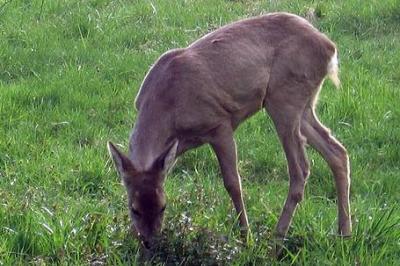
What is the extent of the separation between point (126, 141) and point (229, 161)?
183 centimetres

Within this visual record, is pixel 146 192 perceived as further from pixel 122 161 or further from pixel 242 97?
pixel 242 97

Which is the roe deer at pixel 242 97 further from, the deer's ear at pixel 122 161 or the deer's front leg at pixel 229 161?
the deer's ear at pixel 122 161

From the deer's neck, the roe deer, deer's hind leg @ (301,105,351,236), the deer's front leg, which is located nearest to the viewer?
the deer's neck

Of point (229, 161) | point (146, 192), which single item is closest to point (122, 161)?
point (146, 192)

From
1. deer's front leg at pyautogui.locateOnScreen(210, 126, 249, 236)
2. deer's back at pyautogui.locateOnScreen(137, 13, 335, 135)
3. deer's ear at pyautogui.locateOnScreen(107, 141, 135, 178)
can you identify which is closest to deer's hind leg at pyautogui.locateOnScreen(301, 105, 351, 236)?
deer's back at pyautogui.locateOnScreen(137, 13, 335, 135)

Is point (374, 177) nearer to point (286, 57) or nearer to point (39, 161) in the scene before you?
point (286, 57)

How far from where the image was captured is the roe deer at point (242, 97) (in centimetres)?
643

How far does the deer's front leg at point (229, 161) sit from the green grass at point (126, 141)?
152mm

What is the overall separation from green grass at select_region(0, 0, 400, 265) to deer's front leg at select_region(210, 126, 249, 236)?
0.50 ft

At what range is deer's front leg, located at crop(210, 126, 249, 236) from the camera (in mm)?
6574

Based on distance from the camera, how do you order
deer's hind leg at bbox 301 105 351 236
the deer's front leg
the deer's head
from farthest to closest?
1. deer's hind leg at bbox 301 105 351 236
2. the deer's front leg
3. the deer's head

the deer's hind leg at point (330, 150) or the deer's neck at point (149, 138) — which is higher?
the deer's neck at point (149, 138)

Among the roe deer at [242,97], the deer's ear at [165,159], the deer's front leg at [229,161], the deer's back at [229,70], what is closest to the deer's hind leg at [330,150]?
the roe deer at [242,97]

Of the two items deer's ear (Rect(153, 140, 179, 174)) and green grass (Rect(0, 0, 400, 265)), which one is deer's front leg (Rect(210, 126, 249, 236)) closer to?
green grass (Rect(0, 0, 400, 265))
